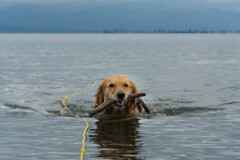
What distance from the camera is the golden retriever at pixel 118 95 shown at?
1239 centimetres

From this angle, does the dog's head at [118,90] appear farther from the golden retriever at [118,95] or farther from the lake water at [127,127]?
the lake water at [127,127]

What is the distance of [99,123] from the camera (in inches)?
509

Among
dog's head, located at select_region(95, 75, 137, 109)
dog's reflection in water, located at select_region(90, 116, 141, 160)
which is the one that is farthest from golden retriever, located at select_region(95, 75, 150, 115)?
dog's reflection in water, located at select_region(90, 116, 141, 160)

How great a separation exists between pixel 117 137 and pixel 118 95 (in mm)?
1657

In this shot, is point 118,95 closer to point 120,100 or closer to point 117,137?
point 120,100

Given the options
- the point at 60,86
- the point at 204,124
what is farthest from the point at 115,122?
the point at 60,86

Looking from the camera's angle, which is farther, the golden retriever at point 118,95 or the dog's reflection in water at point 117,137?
the golden retriever at point 118,95

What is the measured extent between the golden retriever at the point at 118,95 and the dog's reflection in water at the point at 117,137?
0.25m

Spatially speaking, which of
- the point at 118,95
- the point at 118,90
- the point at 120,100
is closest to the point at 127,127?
the point at 120,100

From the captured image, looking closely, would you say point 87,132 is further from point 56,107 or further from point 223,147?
point 56,107

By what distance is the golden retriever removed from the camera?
12.4 meters

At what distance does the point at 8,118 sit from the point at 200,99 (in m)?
8.48

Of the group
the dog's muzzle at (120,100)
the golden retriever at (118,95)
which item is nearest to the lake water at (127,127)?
the golden retriever at (118,95)

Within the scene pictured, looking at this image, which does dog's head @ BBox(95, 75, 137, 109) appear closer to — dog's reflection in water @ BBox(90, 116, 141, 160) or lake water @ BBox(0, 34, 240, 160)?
dog's reflection in water @ BBox(90, 116, 141, 160)
